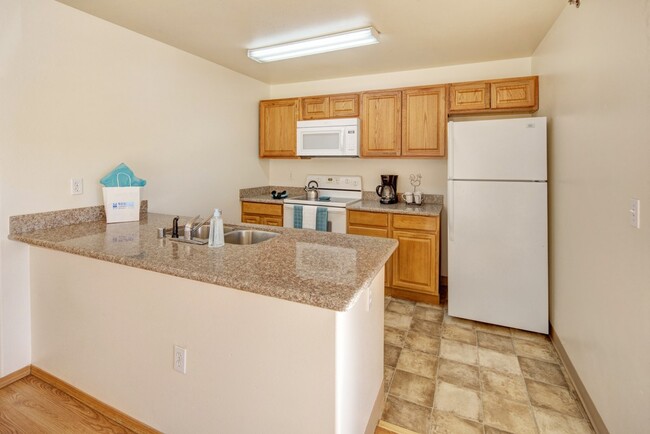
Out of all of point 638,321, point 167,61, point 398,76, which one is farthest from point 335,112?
point 638,321

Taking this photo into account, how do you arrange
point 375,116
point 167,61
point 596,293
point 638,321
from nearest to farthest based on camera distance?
point 638,321
point 596,293
point 167,61
point 375,116

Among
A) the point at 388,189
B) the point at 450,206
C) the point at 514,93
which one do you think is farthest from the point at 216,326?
the point at 514,93

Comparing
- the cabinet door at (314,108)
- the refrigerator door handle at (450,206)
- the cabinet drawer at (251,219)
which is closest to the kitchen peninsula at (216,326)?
the refrigerator door handle at (450,206)

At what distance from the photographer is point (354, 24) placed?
2455 mm

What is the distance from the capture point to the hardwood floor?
162 cm

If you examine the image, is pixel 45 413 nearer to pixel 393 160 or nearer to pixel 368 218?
pixel 368 218

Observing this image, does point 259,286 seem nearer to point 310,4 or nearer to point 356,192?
point 310,4

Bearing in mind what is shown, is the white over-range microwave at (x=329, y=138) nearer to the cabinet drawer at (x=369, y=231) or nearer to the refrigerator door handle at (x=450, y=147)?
the cabinet drawer at (x=369, y=231)

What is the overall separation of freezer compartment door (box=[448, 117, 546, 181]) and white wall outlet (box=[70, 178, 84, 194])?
2.82 meters

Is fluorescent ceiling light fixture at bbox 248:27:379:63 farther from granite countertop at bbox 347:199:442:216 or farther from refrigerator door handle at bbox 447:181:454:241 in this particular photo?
granite countertop at bbox 347:199:442:216

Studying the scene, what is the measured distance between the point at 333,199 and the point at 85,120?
8.30 ft

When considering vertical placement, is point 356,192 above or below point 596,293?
above

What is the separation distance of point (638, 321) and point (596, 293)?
1.52ft

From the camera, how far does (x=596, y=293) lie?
5.64 ft
